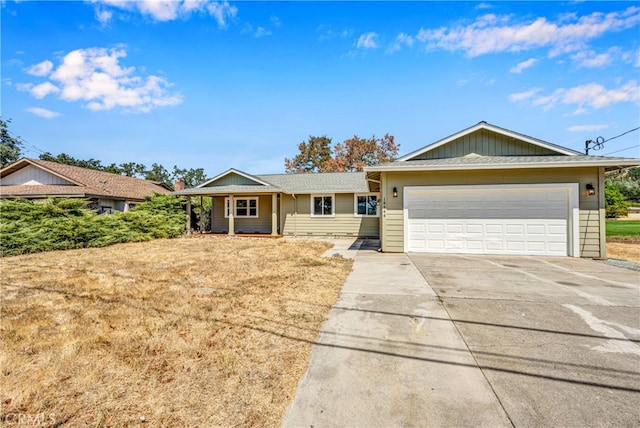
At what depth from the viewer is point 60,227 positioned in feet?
33.9

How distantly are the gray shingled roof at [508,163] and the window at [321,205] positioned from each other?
233 inches

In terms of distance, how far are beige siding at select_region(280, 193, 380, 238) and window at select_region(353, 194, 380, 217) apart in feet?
0.70

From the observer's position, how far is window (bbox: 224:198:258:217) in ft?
53.4

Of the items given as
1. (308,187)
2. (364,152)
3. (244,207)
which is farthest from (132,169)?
(308,187)

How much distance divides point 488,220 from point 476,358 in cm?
729

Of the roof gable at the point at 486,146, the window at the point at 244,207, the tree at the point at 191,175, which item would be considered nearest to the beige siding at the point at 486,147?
the roof gable at the point at 486,146

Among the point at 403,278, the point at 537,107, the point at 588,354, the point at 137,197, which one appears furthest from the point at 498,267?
the point at 137,197

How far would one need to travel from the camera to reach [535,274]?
19.7 feet

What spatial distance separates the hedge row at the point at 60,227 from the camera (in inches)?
376

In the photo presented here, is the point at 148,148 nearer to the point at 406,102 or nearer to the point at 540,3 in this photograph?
the point at 406,102

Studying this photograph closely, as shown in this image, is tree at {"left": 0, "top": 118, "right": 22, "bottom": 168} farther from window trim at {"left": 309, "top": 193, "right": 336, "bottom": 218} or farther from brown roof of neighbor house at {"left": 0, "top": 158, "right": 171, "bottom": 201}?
window trim at {"left": 309, "top": 193, "right": 336, "bottom": 218}

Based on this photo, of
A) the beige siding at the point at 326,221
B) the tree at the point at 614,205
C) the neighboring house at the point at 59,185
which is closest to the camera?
the beige siding at the point at 326,221

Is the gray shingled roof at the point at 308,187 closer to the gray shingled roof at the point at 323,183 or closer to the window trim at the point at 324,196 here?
the gray shingled roof at the point at 323,183

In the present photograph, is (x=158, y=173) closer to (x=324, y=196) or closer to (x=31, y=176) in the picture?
(x=31, y=176)
